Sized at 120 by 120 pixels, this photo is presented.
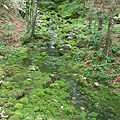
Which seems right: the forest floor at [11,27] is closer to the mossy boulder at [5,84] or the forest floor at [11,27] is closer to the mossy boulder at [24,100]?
the mossy boulder at [5,84]

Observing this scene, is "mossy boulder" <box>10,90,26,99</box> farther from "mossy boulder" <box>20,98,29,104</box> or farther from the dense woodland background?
"mossy boulder" <box>20,98,29,104</box>

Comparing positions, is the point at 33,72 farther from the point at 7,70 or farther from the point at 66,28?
the point at 66,28

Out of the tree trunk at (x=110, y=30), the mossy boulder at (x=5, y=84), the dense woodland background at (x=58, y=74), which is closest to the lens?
the dense woodland background at (x=58, y=74)

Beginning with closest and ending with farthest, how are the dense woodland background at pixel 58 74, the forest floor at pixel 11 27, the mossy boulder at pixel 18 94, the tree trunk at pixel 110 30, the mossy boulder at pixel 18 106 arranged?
1. the mossy boulder at pixel 18 106
2. the dense woodland background at pixel 58 74
3. the mossy boulder at pixel 18 94
4. the tree trunk at pixel 110 30
5. the forest floor at pixel 11 27

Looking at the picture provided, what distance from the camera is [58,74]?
25.2ft

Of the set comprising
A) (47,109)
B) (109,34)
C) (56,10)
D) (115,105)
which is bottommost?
(115,105)

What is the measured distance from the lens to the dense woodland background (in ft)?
15.7

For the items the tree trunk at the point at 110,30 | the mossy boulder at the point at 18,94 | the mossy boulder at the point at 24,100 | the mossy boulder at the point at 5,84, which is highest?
the tree trunk at the point at 110,30

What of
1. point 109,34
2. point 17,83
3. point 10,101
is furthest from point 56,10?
point 10,101

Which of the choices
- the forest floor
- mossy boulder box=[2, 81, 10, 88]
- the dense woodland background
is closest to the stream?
the dense woodland background

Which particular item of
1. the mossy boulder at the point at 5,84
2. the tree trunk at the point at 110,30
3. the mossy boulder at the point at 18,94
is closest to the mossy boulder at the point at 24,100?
the mossy boulder at the point at 18,94

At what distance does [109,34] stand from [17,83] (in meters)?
6.02

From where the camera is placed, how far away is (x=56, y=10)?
2056 centimetres

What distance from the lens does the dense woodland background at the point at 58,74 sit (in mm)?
4793
